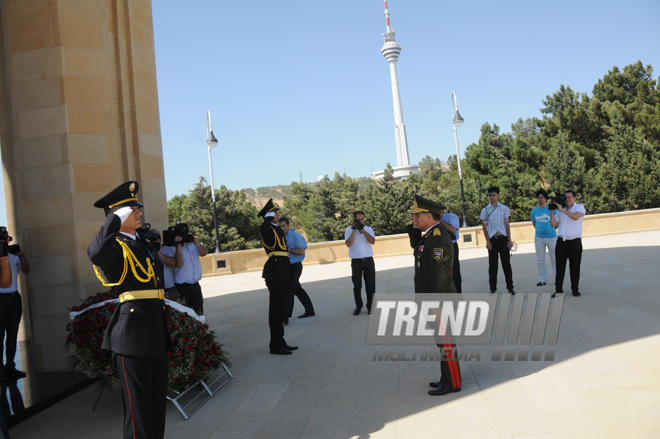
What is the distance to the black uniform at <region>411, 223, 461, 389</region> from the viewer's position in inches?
191

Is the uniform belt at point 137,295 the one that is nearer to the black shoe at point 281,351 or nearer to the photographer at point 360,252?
the black shoe at point 281,351

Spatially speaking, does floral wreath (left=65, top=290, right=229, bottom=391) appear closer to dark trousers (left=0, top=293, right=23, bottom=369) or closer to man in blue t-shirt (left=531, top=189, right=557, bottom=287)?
dark trousers (left=0, top=293, right=23, bottom=369)

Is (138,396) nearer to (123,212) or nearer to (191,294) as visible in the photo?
(123,212)

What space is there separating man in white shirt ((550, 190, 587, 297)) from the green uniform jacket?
193 inches

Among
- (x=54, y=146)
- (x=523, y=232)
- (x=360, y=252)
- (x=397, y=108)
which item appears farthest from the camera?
(x=397, y=108)

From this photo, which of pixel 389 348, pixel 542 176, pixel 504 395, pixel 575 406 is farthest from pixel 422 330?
pixel 542 176

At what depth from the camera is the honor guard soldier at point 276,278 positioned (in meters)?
6.96

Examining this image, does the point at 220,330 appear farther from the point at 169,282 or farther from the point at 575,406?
the point at 575,406

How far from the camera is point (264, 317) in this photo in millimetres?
10070

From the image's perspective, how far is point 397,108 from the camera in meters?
104

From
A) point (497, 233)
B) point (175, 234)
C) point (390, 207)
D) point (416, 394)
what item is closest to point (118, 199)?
point (175, 234)

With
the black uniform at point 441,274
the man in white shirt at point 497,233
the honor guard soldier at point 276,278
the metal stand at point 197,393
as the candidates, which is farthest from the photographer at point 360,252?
the black uniform at point 441,274

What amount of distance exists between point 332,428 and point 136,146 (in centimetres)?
513

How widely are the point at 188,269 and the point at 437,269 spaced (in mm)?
3715
